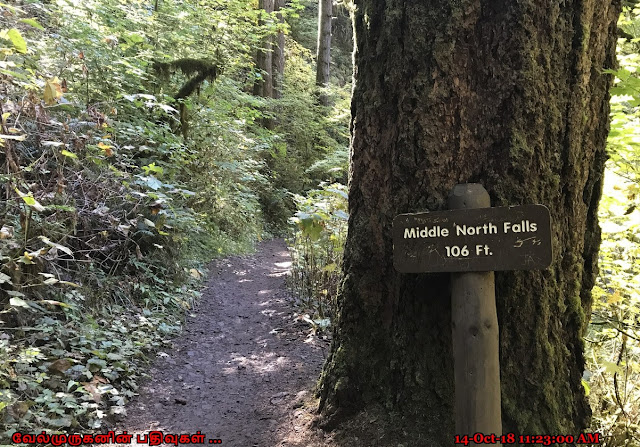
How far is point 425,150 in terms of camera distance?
247cm

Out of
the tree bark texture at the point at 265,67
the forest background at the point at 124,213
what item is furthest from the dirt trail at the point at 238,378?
the tree bark texture at the point at 265,67

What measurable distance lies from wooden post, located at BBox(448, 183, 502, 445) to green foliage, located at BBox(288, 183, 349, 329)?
284cm

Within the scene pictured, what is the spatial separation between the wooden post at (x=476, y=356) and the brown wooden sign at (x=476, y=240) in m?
0.06

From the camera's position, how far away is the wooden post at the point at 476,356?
1944mm

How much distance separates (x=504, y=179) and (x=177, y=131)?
7.51 meters

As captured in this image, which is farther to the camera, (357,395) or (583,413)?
(357,395)

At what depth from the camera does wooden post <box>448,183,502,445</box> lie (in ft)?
6.38

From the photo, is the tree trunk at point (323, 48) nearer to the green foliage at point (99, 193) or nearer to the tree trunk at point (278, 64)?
the tree trunk at point (278, 64)

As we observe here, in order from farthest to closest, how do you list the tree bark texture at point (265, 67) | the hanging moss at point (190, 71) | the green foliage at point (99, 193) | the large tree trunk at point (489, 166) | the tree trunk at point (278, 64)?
the tree trunk at point (278, 64) → the tree bark texture at point (265, 67) → the hanging moss at point (190, 71) → the green foliage at point (99, 193) → the large tree trunk at point (489, 166)

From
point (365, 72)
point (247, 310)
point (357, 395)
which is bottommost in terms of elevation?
point (247, 310)

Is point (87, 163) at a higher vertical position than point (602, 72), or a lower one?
lower

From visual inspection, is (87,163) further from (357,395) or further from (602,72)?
(602,72)

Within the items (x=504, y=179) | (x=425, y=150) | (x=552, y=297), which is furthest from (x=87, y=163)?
(x=552, y=297)

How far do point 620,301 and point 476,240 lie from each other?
2254mm
